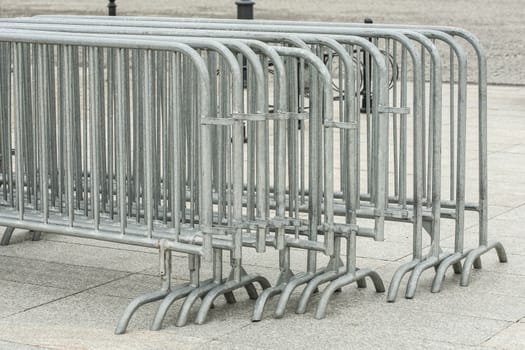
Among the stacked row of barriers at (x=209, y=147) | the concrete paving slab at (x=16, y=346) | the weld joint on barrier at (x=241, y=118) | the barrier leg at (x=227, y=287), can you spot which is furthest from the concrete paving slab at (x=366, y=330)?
the weld joint on barrier at (x=241, y=118)

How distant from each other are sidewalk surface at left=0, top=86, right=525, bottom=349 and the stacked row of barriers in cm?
12

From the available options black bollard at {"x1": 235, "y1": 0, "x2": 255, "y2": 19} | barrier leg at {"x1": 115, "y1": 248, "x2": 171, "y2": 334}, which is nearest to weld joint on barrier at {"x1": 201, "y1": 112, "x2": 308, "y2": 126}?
barrier leg at {"x1": 115, "y1": 248, "x2": 171, "y2": 334}

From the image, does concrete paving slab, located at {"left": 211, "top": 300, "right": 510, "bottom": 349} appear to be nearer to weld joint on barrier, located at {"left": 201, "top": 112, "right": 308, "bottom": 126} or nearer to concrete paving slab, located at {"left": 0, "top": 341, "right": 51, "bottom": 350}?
concrete paving slab, located at {"left": 0, "top": 341, "right": 51, "bottom": 350}

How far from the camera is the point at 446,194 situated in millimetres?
10312

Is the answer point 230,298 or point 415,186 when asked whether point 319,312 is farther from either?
point 415,186

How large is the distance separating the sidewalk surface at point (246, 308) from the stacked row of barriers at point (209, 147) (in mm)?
123

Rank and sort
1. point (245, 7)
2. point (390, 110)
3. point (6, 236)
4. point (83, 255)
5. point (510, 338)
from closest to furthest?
1. point (510, 338)
2. point (390, 110)
3. point (83, 255)
4. point (6, 236)
5. point (245, 7)

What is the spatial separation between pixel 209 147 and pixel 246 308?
1.05 metres

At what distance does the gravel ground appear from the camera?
25.6 m

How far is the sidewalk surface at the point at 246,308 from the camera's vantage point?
6.18 m

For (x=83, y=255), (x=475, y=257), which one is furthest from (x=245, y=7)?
(x=475, y=257)

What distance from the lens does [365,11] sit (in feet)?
94.6

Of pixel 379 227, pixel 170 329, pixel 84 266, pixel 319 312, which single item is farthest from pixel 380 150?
pixel 84 266

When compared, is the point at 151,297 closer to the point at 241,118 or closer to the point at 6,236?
the point at 241,118
